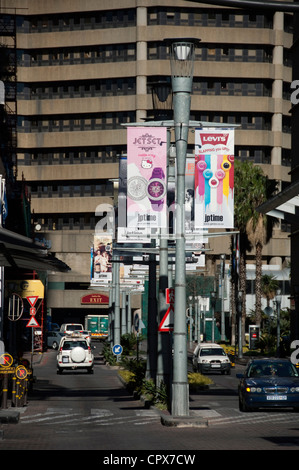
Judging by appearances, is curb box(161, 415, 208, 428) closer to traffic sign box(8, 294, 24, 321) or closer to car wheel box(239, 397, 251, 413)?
car wheel box(239, 397, 251, 413)

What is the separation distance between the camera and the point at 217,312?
109 metres

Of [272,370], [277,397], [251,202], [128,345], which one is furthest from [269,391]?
[251,202]

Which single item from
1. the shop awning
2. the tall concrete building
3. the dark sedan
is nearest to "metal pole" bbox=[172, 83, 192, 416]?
the shop awning

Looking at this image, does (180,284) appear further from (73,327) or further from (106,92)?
(106,92)

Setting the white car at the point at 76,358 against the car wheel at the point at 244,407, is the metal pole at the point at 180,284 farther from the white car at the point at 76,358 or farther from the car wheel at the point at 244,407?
the white car at the point at 76,358

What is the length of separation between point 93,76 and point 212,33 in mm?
14716

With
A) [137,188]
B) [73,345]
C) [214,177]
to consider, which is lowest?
[73,345]

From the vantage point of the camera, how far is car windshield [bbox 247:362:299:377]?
27.9m

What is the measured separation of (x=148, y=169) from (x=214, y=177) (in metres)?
1.80

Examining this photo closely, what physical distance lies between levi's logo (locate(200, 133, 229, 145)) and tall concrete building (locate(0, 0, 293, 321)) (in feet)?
299

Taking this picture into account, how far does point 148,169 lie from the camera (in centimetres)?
2397

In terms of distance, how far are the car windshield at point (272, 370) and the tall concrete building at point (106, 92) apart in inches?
3429

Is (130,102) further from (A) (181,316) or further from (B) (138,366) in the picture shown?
(A) (181,316)
